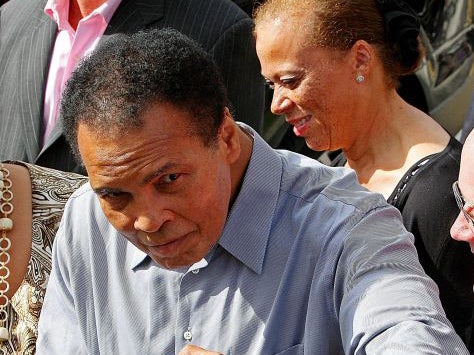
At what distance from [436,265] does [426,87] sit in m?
3.21

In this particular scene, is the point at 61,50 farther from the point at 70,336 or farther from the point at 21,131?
the point at 70,336

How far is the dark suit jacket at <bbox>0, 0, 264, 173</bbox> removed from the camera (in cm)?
402

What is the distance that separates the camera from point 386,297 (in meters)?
2.42

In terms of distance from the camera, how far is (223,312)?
266 cm

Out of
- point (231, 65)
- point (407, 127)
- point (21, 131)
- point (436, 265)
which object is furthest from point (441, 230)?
point (21, 131)

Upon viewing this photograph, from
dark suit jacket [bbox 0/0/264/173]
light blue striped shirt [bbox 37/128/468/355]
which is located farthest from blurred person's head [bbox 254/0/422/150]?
light blue striped shirt [bbox 37/128/468/355]

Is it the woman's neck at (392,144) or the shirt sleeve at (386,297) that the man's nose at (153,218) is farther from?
the woman's neck at (392,144)

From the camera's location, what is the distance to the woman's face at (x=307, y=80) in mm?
3766

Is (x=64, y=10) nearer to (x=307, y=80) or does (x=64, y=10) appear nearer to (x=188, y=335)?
(x=307, y=80)

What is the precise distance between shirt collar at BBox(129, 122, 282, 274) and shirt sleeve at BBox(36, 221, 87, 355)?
0.26 m

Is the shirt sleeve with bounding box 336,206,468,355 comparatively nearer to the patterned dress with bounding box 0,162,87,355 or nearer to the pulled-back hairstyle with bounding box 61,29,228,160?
the pulled-back hairstyle with bounding box 61,29,228,160

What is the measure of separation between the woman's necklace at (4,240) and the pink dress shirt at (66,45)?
2.59 feet

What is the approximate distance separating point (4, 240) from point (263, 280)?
89 cm

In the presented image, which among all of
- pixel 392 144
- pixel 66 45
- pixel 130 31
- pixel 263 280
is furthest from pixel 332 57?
pixel 263 280
